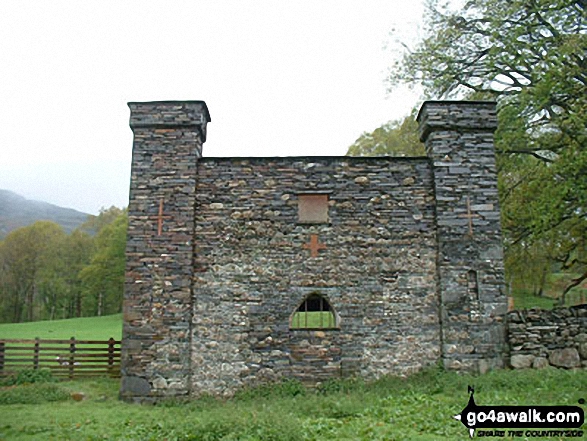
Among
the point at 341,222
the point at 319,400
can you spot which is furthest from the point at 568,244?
the point at 319,400

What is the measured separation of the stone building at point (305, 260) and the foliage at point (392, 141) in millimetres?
5535

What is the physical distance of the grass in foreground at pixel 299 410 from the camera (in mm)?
5551

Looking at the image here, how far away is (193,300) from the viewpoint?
8.61m

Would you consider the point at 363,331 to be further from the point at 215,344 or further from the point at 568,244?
the point at 568,244

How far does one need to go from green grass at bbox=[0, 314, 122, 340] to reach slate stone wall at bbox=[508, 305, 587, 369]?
16.4 m

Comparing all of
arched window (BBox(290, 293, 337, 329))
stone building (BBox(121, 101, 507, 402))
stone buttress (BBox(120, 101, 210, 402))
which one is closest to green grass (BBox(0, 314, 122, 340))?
stone buttress (BBox(120, 101, 210, 402))

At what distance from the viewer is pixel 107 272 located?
2927 centimetres

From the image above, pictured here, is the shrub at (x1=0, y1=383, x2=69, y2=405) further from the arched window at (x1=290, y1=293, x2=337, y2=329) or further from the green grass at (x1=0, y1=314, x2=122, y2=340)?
the green grass at (x1=0, y1=314, x2=122, y2=340)

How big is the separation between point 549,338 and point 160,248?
7485mm

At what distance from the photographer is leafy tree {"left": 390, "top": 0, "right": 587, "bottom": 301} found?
34.5ft

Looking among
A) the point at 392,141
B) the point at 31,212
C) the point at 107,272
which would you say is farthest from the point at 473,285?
the point at 31,212

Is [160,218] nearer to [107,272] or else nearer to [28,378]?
[28,378]

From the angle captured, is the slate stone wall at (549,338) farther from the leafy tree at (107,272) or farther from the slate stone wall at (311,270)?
the leafy tree at (107,272)

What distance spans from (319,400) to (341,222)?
3.34 metres
